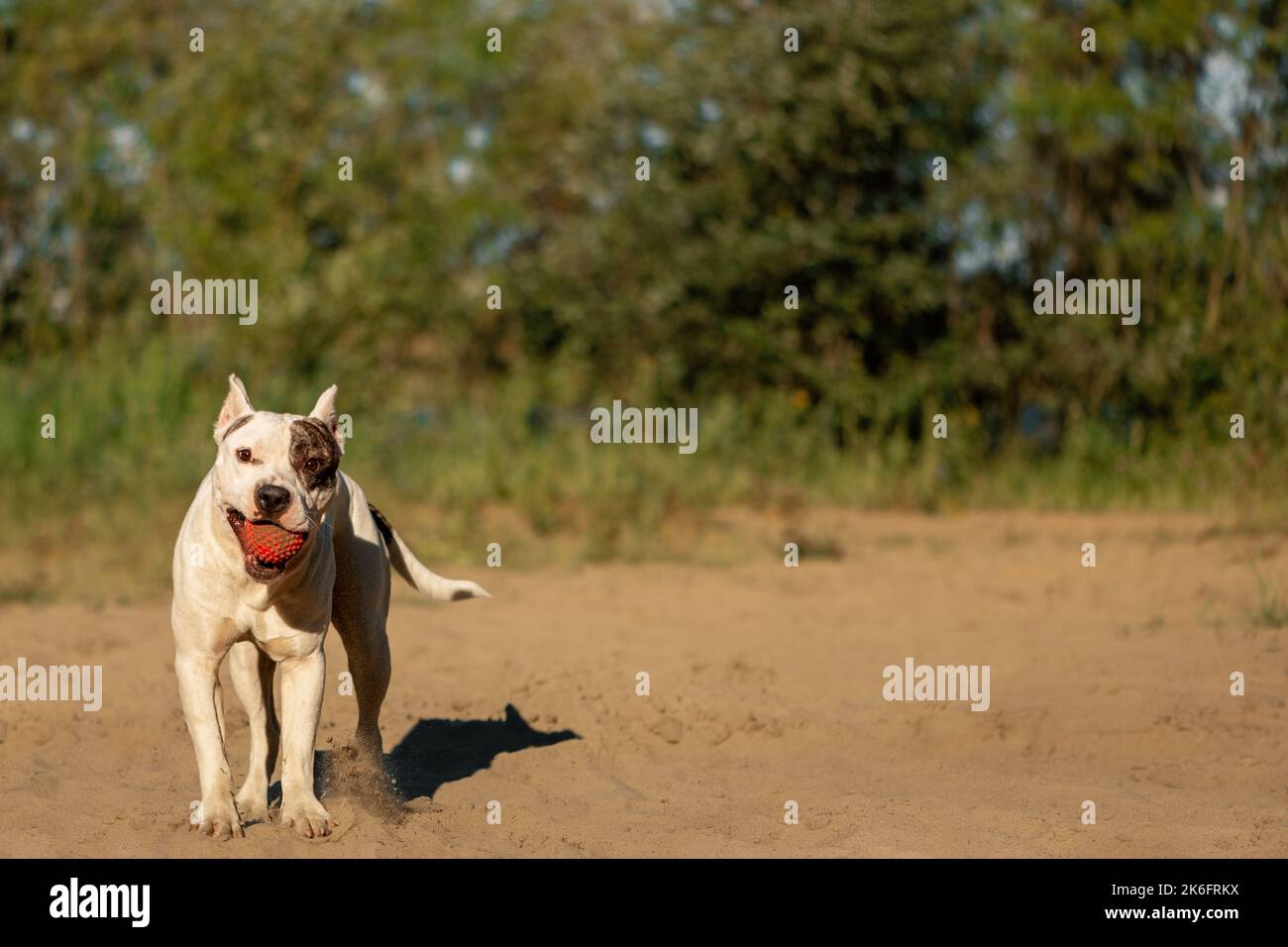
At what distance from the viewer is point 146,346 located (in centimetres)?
1414

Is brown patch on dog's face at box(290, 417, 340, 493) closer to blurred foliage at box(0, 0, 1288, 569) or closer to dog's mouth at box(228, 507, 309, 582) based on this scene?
dog's mouth at box(228, 507, 309, 582)

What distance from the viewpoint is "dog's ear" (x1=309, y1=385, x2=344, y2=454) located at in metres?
4.77

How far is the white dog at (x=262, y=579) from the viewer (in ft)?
14.6

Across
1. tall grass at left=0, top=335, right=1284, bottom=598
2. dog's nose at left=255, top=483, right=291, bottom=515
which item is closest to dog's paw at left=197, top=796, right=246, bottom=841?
dog's nose at left=255, top=483, right=291, bottom=515

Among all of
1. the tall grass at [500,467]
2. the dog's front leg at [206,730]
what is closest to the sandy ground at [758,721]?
the dog's front leg at [206,730]

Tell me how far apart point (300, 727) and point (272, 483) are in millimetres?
868

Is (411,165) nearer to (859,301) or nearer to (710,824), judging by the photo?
(859,301)

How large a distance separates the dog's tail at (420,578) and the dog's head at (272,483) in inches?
37.3

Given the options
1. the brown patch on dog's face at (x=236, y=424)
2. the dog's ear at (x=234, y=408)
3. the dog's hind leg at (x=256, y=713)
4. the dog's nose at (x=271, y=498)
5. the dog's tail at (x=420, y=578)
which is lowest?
the dog's hind leg at (x=256, y=713)

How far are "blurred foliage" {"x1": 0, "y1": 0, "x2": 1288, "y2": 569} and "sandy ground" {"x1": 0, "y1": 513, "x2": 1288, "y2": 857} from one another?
3.40 metres

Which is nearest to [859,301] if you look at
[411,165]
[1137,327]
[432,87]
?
[1137,327]

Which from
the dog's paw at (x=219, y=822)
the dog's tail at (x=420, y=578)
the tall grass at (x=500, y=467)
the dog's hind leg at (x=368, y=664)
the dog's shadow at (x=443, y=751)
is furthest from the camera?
the tall grass at (x=500, y=467)

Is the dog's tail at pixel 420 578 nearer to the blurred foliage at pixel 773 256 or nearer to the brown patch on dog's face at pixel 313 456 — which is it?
the brown patch on dog's face at pixel 313 456

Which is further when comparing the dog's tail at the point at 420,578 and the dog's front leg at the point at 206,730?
the dog's tail at the point at 420,578
